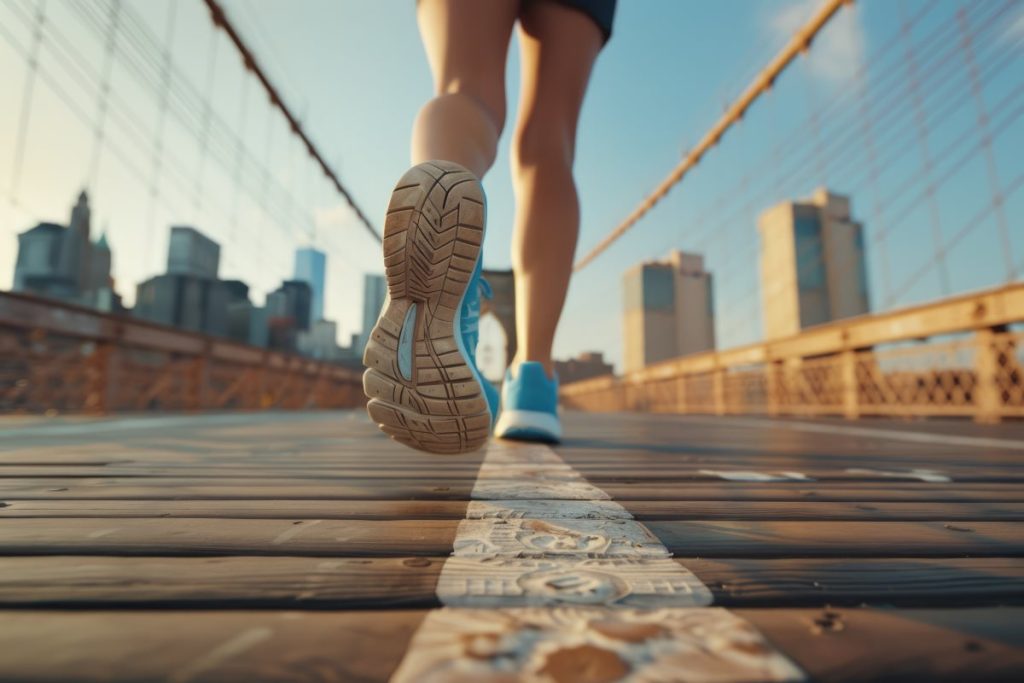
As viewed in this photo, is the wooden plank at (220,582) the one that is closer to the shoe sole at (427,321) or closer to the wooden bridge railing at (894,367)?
the shoe sole at (427,321)

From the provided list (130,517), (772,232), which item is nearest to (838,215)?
(772,232)

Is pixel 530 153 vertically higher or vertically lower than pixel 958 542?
higher

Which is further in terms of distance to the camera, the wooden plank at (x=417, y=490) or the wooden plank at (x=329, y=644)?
the wooden plank at (x=417, y=490)

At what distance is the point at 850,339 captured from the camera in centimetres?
528

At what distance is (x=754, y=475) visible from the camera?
73cm

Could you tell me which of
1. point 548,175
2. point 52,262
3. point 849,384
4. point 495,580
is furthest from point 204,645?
point 52,262

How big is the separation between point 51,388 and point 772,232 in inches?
714

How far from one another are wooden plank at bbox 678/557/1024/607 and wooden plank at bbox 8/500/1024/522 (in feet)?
0.42

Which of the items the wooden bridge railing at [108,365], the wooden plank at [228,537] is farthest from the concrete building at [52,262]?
the wooden plank at [228,537]

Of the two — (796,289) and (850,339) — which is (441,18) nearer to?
(850,339)

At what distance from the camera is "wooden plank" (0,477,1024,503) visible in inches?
21.7

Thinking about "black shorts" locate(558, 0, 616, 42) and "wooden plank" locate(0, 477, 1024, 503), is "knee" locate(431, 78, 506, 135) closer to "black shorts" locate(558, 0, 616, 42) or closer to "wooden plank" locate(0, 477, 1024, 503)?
"black shorts" locate(558, 0, 616, 42)

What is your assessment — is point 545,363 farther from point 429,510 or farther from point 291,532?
point 291,532

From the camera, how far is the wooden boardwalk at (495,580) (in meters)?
0.20
